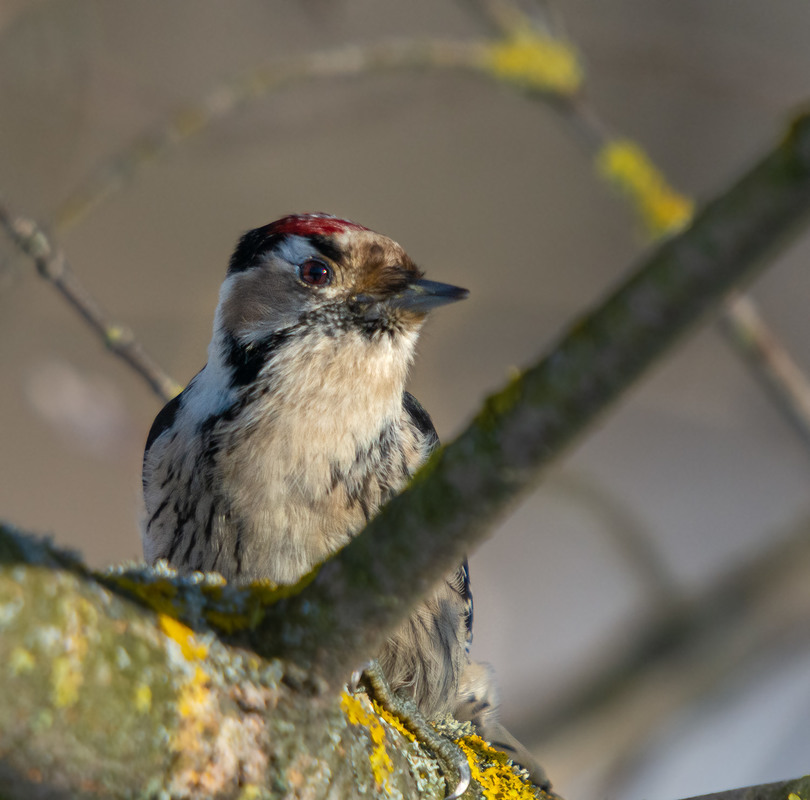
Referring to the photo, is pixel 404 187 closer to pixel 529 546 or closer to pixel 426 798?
pixel 529 546

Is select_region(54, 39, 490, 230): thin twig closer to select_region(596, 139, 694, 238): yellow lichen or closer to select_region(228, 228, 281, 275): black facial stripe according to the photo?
select_region(228, 228, 281, 275): black facial stripe

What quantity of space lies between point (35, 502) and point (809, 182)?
4765 millimetres

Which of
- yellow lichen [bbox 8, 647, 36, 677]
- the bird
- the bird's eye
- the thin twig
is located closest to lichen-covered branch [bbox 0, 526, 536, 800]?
yellow lichen [bbox 8, 647, 36, 677]

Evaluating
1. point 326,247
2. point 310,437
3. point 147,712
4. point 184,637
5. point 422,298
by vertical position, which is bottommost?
point 147,712

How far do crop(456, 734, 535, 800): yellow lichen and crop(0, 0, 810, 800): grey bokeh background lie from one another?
274 cm

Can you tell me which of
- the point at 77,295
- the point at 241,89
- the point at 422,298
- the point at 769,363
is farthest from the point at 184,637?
the point at 769,363

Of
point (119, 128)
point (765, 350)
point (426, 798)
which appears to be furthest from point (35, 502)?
point (426, 798)

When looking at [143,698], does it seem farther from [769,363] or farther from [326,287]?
[769,363]

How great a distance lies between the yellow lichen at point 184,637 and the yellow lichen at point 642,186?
2.75 meters

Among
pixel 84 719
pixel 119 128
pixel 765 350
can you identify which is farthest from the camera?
pixel 119 128

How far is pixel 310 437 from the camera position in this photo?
6.80ft

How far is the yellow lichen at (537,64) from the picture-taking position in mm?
3314

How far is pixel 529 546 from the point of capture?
5930mm

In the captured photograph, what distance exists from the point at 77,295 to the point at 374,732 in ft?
4.52
